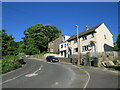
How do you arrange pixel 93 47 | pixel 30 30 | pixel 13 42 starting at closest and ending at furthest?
pixel 13 42 → pixel 93 47 → pixel 30 30

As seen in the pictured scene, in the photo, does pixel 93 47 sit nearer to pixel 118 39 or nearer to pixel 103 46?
pixel 103 46

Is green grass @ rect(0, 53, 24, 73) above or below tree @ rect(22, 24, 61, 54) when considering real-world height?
below

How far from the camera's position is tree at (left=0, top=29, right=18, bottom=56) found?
2497 cm

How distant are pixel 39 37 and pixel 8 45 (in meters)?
37.5

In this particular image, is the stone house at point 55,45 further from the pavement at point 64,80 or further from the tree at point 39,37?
the pavement at point 64,80

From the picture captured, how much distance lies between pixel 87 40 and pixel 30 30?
45.1 metres

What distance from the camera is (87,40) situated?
115 ft

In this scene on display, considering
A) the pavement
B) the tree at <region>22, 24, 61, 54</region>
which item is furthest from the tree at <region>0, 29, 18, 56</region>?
the tree at <region>22, 24, 61, 54</region>

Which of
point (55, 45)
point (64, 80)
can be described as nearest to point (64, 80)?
point (64, 80)

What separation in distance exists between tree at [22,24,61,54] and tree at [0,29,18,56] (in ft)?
116

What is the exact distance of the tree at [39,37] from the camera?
6362 cm

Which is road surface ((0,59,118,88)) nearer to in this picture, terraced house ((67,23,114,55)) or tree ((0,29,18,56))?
tree ((0,29,18,56))

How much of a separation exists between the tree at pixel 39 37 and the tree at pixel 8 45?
3547 cm

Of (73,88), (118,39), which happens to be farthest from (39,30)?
(73,88)
